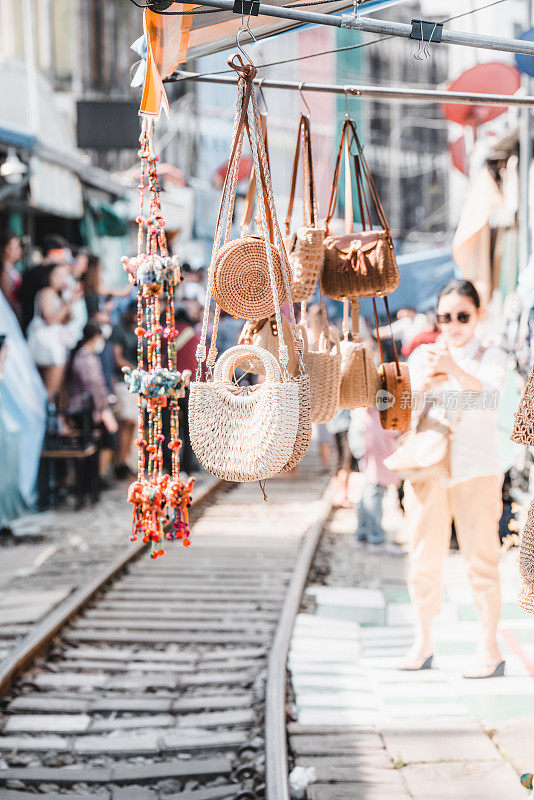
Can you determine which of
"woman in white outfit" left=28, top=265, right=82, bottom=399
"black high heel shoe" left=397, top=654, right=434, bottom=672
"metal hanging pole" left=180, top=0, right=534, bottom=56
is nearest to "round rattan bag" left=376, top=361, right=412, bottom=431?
"metal hanging pole" left=180, top=0, right=534, bottom=56

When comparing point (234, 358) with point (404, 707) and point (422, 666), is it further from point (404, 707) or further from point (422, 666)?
point (422, 666)

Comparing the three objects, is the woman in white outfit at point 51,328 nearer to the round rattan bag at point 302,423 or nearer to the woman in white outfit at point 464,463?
the woman in white outfit at point 464,463

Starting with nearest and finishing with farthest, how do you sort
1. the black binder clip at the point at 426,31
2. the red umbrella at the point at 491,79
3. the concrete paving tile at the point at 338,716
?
1. the black binder clip at the point at 426,31
2. the concrete paving tile at the point at 338,716
3. the red umbrella at the point at 491,79

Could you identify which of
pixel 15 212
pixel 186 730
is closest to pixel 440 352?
pixel 186 730

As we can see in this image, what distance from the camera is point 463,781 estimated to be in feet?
13.7

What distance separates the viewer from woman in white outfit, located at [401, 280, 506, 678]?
473cm

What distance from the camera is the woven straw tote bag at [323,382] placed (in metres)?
3.59

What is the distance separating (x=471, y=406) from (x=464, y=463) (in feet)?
0.94

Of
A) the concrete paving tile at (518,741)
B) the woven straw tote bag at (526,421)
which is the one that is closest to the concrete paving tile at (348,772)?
the concrete paving tile at (518,741)

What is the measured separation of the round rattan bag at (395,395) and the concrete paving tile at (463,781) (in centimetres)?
159

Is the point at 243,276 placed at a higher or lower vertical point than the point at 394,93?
lower

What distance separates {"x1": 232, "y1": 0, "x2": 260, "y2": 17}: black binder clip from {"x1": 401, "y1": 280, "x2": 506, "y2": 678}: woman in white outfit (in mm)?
2137

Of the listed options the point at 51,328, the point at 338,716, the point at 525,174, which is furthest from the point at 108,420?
the point at 338,716

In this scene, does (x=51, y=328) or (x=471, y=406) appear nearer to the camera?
(x=471, y=406)
